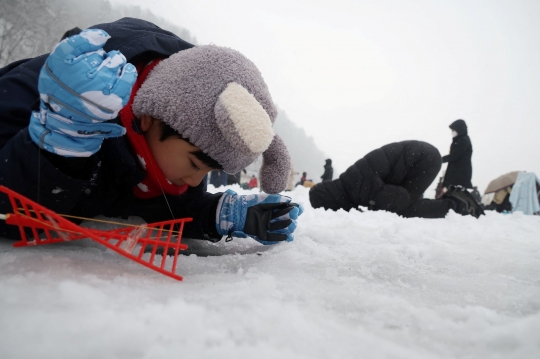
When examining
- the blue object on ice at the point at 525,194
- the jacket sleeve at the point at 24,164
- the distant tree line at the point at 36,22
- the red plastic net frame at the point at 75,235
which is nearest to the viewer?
the red plastic net frame at the point at 75,235

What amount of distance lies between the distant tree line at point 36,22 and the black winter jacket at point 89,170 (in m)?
7.51

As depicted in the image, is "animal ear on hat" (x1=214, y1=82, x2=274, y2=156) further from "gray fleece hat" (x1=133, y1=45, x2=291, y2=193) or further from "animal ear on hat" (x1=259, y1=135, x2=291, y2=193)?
"animal ear on hat" (x1=259, y1=135, x2=291, y2=193)

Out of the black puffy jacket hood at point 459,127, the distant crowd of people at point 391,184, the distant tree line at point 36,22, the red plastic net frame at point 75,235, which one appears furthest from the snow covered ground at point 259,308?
the distant tree line at point 36,22

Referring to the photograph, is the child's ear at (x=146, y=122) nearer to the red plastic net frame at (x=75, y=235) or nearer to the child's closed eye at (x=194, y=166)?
the child's closed eye at (x=194, y=166)

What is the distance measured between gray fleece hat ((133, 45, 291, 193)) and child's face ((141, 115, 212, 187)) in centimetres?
5

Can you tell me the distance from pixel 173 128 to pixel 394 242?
2.94ft

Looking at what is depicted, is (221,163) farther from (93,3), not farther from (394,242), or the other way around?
(93,3)

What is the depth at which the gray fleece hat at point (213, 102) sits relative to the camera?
2.80 ft

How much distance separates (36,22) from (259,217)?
471 inches

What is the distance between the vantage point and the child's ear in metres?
0.98

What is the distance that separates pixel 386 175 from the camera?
101 inches

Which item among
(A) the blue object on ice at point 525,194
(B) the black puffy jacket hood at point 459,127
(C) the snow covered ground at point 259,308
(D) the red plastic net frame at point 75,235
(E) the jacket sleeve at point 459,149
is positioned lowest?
(C) the snow covered ground at point 259,308

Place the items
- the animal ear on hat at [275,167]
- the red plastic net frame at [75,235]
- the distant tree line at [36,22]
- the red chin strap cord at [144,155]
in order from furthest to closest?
1. the distant tree line at [36,22]
2. the animal ear on hat at [275,167]
3. the red chin strap cord at [144,155]
4. the red plastic net frame at [75,235]

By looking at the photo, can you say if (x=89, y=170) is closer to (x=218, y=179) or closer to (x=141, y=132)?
(x=141, y=132)
